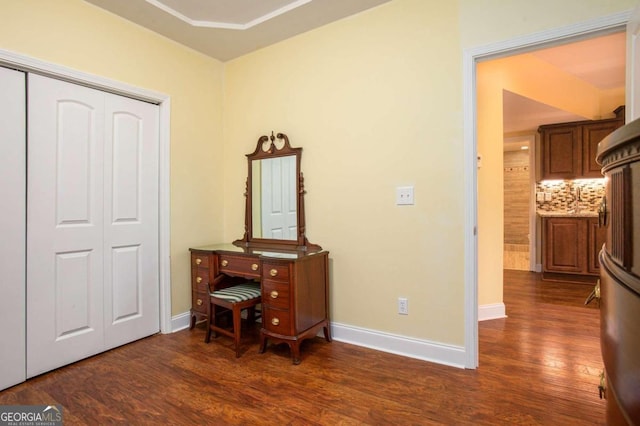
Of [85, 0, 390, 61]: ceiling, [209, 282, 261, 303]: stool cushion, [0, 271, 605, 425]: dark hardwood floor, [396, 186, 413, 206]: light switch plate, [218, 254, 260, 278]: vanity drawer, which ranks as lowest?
[0, 271, 605, 425]: dark hardwood floor

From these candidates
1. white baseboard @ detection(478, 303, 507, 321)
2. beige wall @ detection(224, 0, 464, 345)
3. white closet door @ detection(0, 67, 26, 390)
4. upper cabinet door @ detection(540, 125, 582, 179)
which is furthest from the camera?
upper cabinet door @ detection(540, 125, 582, 179)

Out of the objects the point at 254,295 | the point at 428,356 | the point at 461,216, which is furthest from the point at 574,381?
the point at 254,295

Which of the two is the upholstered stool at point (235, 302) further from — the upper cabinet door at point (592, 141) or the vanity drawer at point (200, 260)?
the upper cabinet door at point (592, 141)

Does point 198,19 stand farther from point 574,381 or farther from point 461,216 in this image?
point 574,381

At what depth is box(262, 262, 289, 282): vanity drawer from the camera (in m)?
2.31

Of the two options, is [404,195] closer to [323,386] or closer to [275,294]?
[275,294]

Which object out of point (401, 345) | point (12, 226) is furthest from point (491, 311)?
point (12, 226)

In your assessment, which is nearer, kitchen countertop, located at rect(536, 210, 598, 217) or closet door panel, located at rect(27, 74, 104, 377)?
closet door panel, located at rect(27, 74, 104, 377)

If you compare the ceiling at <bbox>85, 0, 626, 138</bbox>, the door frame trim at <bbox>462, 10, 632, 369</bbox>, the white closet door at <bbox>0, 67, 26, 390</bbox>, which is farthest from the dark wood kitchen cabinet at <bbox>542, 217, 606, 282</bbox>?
the white closet door at <bbox>0, 67, 26, 390</bbox>

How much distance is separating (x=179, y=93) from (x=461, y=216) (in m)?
2.62

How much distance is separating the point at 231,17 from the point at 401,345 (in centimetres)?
290

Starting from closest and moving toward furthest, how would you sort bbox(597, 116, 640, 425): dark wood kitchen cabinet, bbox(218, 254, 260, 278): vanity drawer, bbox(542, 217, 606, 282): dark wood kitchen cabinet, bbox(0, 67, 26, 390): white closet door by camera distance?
bbox(597, 116, 640, 425): dark wood kitchen cabinet, bbox(0, 67, 26, 390): white closet door, bbox(218, 254, 260, 278): vanity drawer, bbox(542, 217, 606, 282): dark wood kitchen cabinet

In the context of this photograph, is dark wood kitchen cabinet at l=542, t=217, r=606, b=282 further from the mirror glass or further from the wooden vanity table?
the mirror glass

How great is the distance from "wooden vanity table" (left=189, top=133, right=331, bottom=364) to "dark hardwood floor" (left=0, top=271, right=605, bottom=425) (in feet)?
0.83
